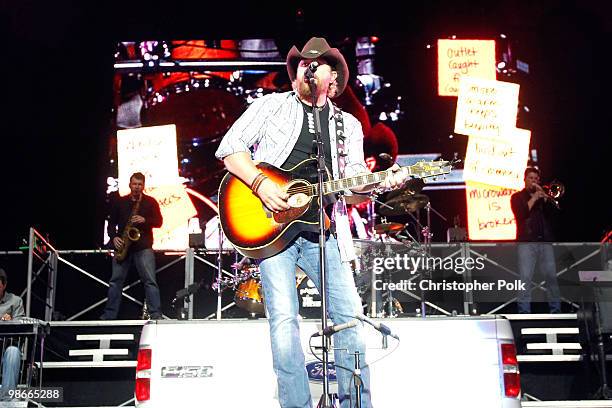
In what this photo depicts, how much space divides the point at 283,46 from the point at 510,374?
885 cm

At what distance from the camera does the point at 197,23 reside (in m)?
12.1

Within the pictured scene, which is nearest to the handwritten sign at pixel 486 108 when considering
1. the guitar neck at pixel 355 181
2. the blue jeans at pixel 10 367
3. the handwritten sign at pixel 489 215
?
the handwritten sign at pixel 489 215

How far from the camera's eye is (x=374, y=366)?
399cm

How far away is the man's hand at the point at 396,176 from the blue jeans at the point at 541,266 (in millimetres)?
5965

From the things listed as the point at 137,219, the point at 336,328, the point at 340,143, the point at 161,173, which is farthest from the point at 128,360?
the point at 336,328

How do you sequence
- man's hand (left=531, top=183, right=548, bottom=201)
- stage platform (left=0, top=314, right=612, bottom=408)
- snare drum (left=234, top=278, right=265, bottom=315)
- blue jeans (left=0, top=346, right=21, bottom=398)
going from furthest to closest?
man's hand (left=531, top=183, right=548, bottom=201) < snare drum (left=234, top=278, right=265, bottom=315) < stage platform (left=0, top=314, right=612, bottom=408) < blue jeans (left=0, top=346, right=21, bottom=398)

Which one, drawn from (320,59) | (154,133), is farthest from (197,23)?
(320,59)

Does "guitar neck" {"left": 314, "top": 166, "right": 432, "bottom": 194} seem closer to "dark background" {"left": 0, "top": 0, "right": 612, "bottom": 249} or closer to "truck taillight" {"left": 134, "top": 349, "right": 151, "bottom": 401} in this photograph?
"truck taillight" {"left": 134, "top": 349, "right": 151, "bottom": 401}

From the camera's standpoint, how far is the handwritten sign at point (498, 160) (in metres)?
11.5

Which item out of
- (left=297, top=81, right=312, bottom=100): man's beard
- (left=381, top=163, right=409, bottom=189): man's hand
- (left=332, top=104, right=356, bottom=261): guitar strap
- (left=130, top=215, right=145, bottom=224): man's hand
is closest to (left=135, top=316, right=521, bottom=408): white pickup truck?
(left=332, top=104, right=356, bottom=261): guitar strap

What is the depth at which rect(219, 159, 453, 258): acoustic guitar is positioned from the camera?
374 cm

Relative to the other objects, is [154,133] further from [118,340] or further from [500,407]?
[500,407]

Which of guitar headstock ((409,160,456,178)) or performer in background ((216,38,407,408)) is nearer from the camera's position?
performer in background ((216,38,407,408))

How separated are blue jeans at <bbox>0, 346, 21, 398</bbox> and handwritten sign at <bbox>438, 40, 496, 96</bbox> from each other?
7446mm
